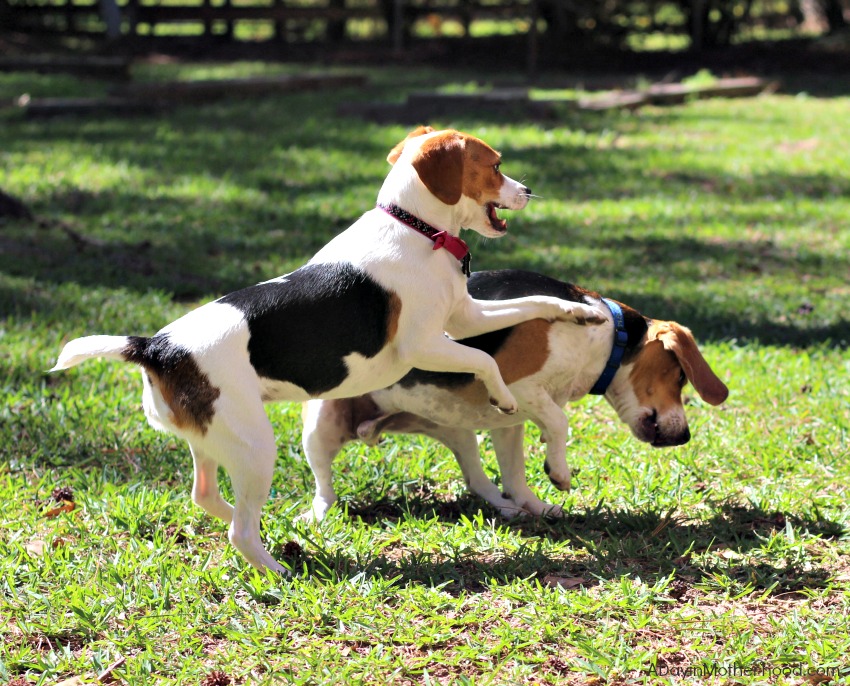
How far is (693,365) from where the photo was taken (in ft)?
14.3

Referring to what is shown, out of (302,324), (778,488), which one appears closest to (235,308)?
(302,324)

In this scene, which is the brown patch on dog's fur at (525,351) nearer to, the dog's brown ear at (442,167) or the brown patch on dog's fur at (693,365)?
the brown patch on dog's fur at (693,365)

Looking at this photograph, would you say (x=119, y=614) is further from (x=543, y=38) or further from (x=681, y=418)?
(x=543, y=38)

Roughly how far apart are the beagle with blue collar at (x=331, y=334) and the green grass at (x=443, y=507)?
442 millimetres

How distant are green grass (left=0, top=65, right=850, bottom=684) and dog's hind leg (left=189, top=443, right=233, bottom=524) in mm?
192

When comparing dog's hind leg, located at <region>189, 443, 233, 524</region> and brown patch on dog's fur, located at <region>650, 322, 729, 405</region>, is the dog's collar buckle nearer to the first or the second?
brown patch on dog's fur, located at <region>650, 322, 729, 405</region>

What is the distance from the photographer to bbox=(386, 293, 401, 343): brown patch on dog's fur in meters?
3.82

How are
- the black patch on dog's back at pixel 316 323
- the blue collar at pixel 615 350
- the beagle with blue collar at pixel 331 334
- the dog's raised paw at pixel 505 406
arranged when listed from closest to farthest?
A: the beagle with blue collar at pixel 331 334
the black patch on dog's back at pixel 316 323
the dog's raised paw at pixel 505 406
the blue collar at pixel 615 350

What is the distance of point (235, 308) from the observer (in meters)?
3.74

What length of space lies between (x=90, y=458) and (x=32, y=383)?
1.06 meters

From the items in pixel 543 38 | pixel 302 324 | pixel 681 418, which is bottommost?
pixel 681 418

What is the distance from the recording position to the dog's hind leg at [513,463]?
4.53 meters

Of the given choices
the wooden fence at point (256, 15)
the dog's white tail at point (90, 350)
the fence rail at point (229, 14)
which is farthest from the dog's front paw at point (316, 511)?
the fence rail at point (229, 14)

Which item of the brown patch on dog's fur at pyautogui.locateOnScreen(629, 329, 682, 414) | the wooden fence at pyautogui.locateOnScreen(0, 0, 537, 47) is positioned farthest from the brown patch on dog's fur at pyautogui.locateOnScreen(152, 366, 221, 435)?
the wooden fence at pyautogui.locateOnScreen(0, 0, 537, 47)
